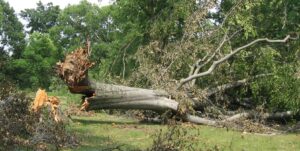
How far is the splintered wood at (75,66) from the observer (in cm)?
927

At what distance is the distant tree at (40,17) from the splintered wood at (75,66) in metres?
Answer: 53.7

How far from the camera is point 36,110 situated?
27.9 ft

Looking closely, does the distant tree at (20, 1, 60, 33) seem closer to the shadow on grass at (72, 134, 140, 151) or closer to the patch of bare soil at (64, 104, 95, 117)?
the patch of bare soil at (64, 104, 95, 117)

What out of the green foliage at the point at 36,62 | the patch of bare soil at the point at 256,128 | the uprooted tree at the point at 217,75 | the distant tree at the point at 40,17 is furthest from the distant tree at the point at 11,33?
the patch of bare soil at the point at 256,128

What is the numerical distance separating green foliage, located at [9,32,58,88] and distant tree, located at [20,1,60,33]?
11968 mm

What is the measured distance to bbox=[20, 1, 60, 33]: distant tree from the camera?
6241 centimetres

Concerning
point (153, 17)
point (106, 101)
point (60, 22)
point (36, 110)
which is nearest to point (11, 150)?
point (36, 110)

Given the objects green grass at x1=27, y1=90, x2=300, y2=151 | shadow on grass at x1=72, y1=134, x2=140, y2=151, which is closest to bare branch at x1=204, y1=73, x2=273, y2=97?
green grass at x1=27, y1=90, x2=300, y2=151

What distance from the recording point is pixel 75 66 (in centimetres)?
927

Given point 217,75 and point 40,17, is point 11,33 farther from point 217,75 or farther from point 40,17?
point 217,75

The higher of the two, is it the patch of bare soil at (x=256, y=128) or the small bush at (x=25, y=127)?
the small bush at (x=25, y=127)

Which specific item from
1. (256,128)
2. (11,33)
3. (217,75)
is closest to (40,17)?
(11,33)

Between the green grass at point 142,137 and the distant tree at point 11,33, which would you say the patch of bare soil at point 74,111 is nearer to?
the green grass at point 142,137

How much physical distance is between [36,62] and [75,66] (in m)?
41.2
